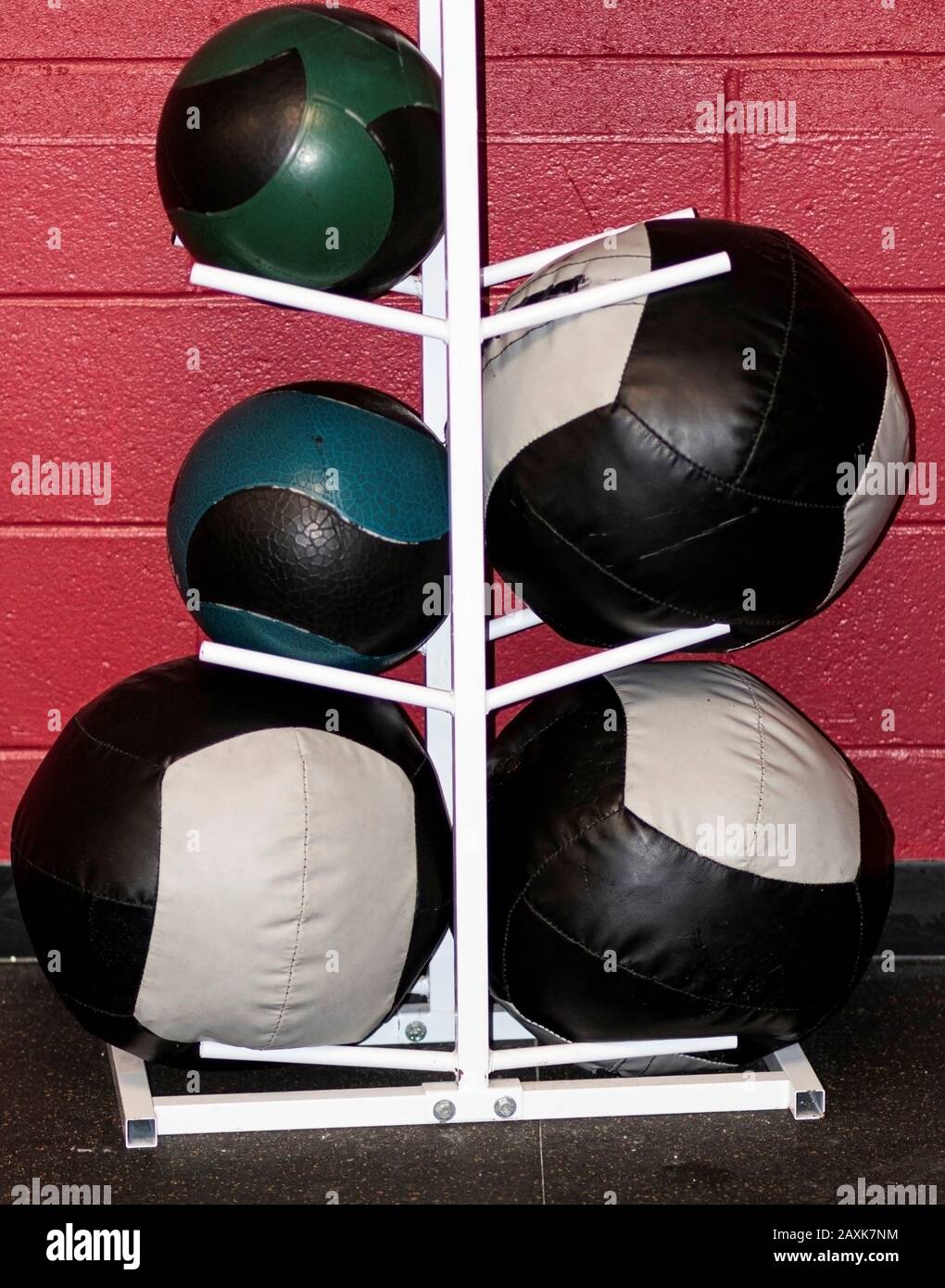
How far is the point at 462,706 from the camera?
5.82 feet

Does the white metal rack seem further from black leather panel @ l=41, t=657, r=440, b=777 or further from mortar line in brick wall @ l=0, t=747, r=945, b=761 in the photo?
mortar line in brick wall @ l=0, t=747, r=945, b=761

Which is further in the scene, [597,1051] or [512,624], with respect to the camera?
[512,624]

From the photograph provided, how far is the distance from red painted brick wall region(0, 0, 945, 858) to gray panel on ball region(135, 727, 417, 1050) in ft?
2.09

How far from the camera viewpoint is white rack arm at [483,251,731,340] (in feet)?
5.31

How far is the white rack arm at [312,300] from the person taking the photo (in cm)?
160

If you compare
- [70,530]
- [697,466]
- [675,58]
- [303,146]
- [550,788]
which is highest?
[675,58]

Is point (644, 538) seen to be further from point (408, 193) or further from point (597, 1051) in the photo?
point (597, 1051)

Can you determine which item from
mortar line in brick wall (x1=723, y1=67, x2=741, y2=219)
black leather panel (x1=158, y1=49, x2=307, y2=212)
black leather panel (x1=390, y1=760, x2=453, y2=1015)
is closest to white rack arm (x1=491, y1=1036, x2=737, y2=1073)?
black leather panel (x1=390, y1=760, x2=453, y2=1015)

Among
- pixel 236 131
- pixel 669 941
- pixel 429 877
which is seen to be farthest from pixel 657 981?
pixel 236 131

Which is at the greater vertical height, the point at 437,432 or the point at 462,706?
the point at 437,432

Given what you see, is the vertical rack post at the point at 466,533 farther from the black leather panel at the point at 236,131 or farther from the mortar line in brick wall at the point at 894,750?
the mortar line in brick wall at the point at 894,750

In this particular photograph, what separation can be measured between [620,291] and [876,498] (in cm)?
39
